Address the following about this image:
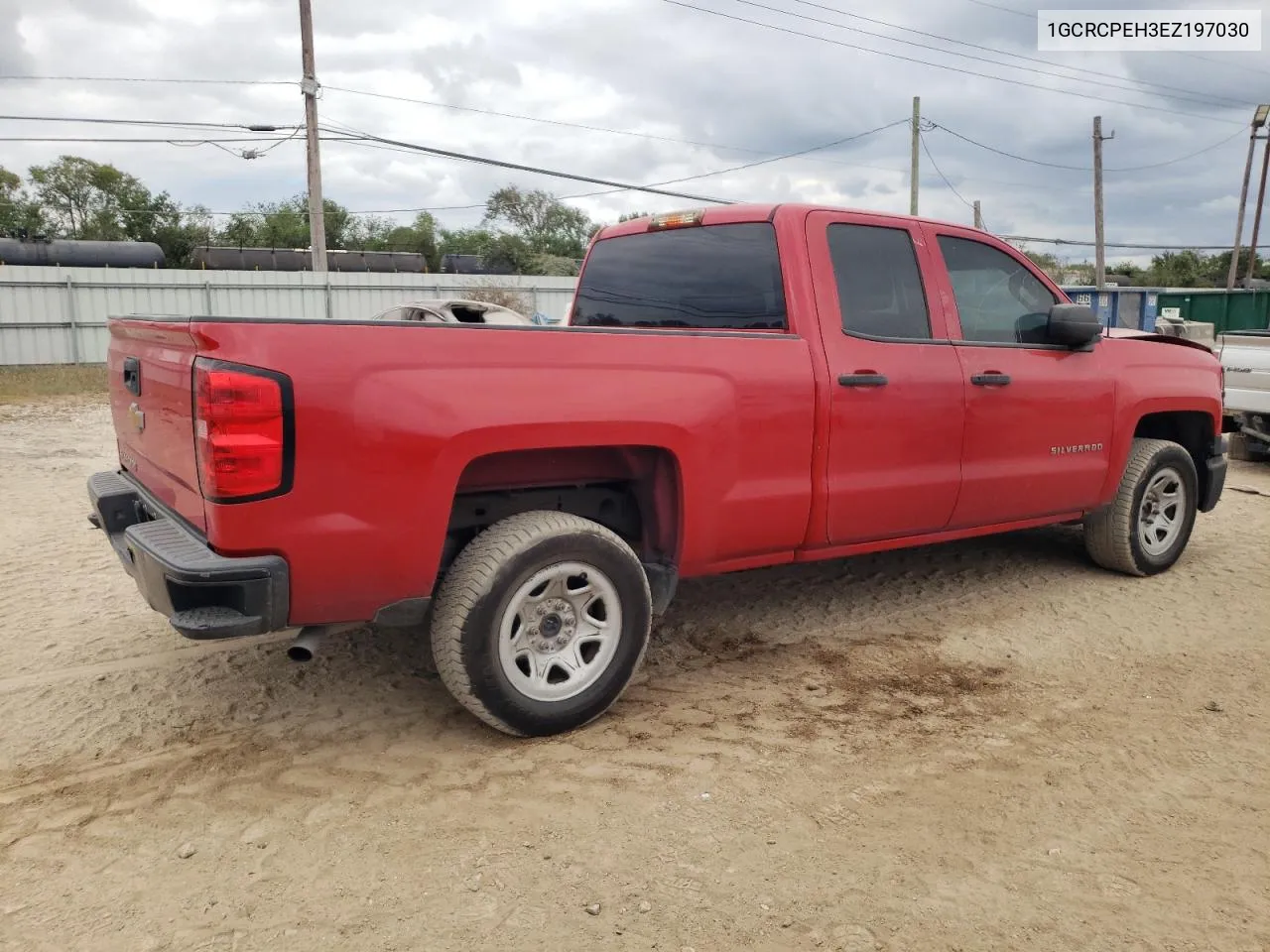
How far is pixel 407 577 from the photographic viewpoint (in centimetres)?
311

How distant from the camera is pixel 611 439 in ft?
11.1

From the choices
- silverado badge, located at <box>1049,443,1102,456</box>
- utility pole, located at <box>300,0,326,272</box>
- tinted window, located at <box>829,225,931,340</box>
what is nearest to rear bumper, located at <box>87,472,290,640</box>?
tinted window, located at <box>829,225,931,340</box>

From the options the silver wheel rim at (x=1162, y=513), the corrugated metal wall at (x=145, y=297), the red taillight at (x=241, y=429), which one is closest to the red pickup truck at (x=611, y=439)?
the red taillight at (x=241, y=429)

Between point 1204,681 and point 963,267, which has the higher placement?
point 963,267

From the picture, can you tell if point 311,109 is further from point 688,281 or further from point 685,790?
point 685,790

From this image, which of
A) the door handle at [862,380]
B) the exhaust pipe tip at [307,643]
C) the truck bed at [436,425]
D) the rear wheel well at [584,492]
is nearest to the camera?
the truck bed at [436,425]

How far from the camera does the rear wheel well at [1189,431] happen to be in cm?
571

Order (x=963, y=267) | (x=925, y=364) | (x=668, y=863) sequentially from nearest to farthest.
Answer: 1. (x=668, y=863)
2. (x=925, y=364)
3. (x=963, y=267)

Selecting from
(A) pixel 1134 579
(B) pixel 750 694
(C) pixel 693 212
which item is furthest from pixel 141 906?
(A) pixel 1134 579

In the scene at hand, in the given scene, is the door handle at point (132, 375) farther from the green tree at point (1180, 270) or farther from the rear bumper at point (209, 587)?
the green tree at point (1180, 270)

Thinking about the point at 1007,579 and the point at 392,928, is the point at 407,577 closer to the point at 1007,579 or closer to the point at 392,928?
the point at 392,928

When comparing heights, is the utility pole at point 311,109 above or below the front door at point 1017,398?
above

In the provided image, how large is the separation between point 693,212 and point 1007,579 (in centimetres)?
281

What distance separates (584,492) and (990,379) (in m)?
1.99
